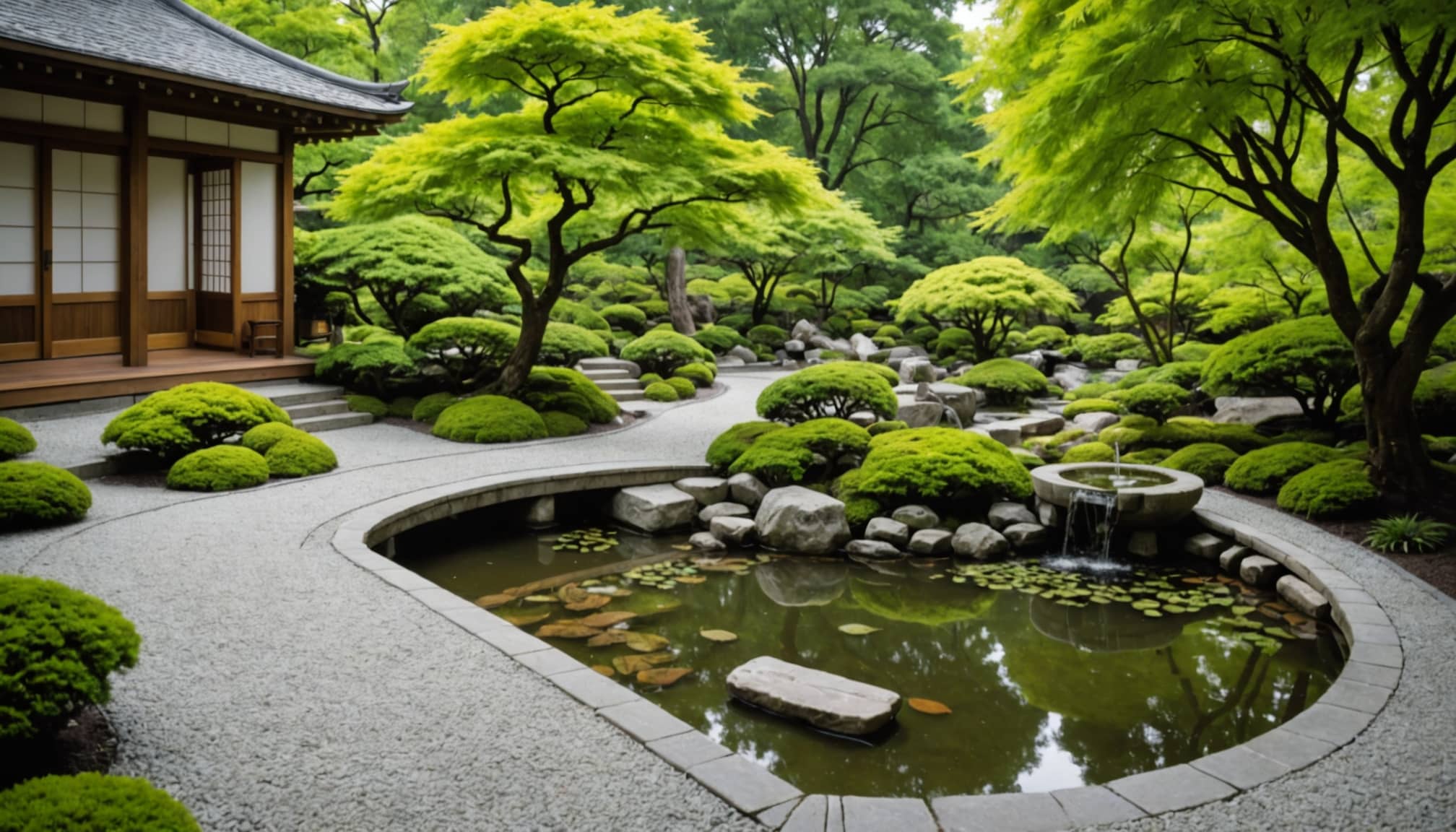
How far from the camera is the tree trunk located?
25.9 meters

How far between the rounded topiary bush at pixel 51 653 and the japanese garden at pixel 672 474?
2 cm

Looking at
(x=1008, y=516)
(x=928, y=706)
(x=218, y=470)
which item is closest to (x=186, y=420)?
(x=218, y=470)

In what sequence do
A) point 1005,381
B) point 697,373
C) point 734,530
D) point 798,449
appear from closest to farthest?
point 734,530, point 798,449, point 1005,381, point 697,373

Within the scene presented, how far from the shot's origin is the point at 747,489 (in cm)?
1067

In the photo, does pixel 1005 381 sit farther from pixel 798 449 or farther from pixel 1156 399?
pixel 798 449

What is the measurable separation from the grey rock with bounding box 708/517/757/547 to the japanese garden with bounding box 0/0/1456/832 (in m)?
0.16

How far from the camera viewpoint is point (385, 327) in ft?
60.0

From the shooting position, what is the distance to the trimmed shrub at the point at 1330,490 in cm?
902

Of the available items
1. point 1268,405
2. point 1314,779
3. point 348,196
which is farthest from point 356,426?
point 1268,405

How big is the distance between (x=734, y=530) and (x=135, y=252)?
8331mm

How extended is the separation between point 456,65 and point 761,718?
29.4ft

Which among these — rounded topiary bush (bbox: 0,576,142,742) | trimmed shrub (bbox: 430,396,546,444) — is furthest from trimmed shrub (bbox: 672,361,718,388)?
rounded topiary bush (bbox: 0,576,142,742)

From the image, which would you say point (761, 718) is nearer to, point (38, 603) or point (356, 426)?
point (38, 603)

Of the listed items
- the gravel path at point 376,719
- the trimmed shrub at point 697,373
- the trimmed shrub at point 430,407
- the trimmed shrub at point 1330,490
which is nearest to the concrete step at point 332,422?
the trimmed shrub at point 430,407
